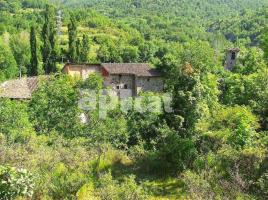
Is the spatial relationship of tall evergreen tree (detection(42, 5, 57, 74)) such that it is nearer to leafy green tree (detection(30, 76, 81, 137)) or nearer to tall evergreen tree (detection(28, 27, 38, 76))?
tall evergreen tree (detection(28, 27, 38, 76))

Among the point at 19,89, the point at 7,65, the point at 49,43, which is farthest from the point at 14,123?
the point at 7,65

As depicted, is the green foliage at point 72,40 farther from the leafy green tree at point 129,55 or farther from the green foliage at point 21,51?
the leafy green tree at point 129,55

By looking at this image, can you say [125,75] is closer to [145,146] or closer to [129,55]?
[145,146]

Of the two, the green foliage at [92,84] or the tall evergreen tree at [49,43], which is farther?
the tall evergreen tree at [49,43]

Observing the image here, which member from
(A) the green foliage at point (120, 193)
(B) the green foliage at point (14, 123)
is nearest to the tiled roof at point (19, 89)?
(B) the green foliage at point (14, 123)

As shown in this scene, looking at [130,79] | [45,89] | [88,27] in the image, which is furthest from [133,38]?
[45,89]
